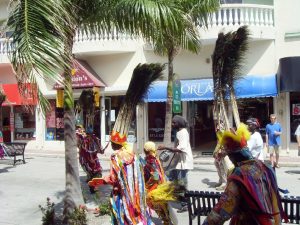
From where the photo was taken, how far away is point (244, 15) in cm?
1739

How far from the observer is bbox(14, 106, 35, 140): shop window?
23.0 m

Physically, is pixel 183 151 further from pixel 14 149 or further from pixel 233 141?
pixel 14 149

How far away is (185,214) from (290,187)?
382 cm

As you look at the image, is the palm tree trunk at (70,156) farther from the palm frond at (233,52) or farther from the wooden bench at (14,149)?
the wooden bench at (14,149)

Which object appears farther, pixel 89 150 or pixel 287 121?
pixel 287 121

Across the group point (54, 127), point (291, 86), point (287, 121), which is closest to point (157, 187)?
point (291, 86)

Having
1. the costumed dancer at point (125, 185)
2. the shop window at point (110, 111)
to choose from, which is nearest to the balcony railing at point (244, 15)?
the shop window at point (110, 111)

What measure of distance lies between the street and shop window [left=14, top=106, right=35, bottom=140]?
587cm

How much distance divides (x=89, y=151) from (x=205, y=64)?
367 inches

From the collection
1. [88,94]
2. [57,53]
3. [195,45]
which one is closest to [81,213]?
[57,53]

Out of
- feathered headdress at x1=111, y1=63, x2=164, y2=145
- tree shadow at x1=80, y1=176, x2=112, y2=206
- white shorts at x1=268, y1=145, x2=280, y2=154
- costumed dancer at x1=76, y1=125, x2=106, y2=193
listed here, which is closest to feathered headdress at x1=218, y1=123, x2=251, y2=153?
feathered headdress at x1=111, y1=63, x2=164, y2=145

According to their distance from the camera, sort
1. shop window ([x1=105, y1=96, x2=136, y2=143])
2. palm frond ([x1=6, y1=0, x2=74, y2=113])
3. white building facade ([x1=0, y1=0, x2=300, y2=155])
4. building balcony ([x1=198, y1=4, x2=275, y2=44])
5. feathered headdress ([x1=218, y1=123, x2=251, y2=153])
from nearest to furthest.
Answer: feathered headdress ([x1=218, y1=123, x2=251, y2=153]) → palm frond ([x1=6, y1=0, x2=74, y2=113]) → white building facade ([x1=0, y1=0, x2=300, y2=155]) → building balcony ([x1=198, y1=4, x2=275, y2=44]) → shop window ([x1=105, y1=96, x2=136, y2=143])

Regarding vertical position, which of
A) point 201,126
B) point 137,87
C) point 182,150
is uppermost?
point 137,87

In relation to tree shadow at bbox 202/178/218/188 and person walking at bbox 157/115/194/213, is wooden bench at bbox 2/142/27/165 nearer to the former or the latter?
tree shadow at bbox 202/178/218/188
